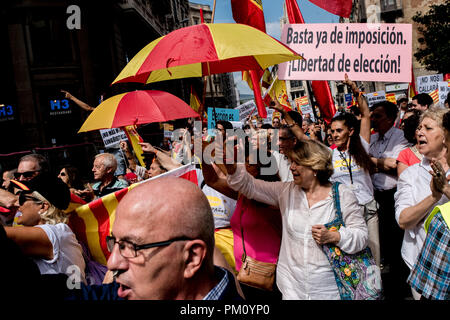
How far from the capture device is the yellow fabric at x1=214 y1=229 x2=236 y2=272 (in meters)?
3.08

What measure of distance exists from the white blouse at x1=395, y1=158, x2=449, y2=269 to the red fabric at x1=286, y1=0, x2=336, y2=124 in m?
2.53

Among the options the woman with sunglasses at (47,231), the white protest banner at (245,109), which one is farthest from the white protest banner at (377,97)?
the woman with sunglasses at (47,231)

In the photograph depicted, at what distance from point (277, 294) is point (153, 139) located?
505 inches

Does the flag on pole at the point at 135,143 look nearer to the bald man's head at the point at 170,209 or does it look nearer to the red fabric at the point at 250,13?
the red fabric at the point at 250,13

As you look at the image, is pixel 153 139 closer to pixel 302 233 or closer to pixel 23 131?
pixel 23 131

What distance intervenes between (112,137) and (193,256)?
579 centimetres

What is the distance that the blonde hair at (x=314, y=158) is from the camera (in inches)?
104

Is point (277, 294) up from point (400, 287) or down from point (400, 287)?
up

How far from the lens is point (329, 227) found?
8.13 ft

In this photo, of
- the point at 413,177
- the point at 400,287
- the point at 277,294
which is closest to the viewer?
the point at 413,177

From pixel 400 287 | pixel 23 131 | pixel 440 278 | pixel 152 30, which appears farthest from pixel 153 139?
pixel 440 278

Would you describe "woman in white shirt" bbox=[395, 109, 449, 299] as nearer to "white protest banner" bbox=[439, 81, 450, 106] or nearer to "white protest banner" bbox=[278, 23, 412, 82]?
"white protest banner" bbox=[278, 23, 412, 82]

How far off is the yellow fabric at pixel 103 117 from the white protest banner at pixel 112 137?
2166 millimetres
